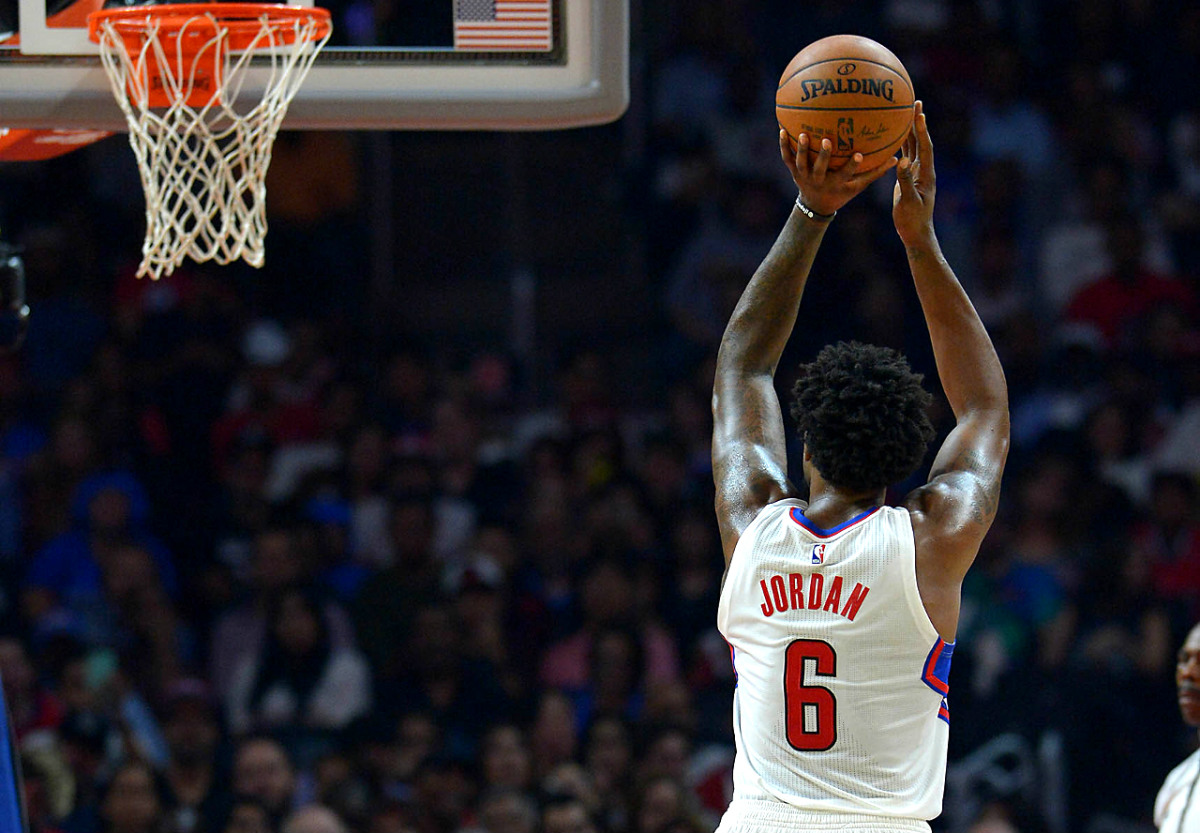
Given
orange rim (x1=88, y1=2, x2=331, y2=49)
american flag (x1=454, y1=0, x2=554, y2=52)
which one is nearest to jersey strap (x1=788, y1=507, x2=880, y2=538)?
american flag (x1=454, y1=0, x2=554, y2=52)

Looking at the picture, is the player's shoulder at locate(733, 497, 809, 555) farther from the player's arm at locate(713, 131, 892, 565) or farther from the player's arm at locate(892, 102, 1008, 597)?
the player's arm at locate(892, 102, 1008, 597)

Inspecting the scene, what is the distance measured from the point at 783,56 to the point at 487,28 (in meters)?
5.43

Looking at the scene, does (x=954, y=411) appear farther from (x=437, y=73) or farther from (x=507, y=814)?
(x=507, y=814)

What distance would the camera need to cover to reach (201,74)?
3998 millimetres

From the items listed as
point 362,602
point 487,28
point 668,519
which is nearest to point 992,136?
point 668,519

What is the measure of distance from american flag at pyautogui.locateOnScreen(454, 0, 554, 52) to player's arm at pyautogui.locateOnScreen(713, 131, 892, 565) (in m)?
0.97

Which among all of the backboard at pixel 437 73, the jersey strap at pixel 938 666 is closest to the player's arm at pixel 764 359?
the jersey strap at pixel 938 666

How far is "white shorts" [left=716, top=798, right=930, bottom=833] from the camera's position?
9.57 ft

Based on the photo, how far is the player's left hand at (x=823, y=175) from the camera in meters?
3.25

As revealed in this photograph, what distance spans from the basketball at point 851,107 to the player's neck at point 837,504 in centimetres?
68

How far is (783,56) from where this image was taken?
924 cm

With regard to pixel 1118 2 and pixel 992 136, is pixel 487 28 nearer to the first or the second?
pixel 992 136

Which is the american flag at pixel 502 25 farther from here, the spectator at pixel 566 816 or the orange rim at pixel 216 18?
the spectator at pixel 566 816

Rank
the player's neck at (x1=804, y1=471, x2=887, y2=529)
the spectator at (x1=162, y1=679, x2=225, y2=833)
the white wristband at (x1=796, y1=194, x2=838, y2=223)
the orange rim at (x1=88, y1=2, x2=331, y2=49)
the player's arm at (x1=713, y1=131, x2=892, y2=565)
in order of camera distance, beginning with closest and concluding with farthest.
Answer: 1. the player's neck at (x1=804, y1=471, x2=887, y2=529)
2. the player's arm at (x1=713, y1=131, x2=892, y2=565)
3. the white wristband at (x1=796, y1=194, x2=838, y2=223)
4. the orange rim at (x1=88, y1=2, x2=331, y2=49)
5. the spectator at (x1=162, y1=679, x2=225, y2=833)
